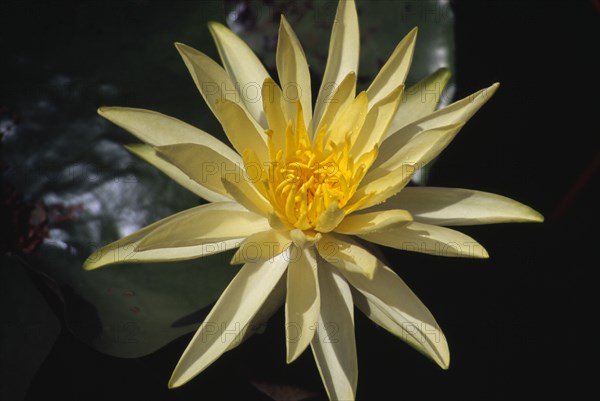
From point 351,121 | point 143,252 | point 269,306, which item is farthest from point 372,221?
point 143,252

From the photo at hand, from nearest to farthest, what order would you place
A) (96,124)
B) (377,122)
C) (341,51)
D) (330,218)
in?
(330,218)
(377,122)
(341,51)
(96,124)

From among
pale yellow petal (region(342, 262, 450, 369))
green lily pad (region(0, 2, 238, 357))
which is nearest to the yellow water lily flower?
pale yellow petal (region(342, 262, 450, 369))

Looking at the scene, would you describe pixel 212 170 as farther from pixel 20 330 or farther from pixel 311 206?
pixel 20 330

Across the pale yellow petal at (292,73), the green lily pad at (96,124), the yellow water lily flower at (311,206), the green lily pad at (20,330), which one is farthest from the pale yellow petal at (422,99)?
the green lily pad at (20,330)

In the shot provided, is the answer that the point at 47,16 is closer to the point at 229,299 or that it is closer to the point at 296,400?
the point at 229,299

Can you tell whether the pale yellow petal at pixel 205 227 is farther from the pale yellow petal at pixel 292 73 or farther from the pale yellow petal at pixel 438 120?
the pale yellow petal at pixel 438 120

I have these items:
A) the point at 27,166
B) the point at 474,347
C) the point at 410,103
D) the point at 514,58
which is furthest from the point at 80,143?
the point at 514,58

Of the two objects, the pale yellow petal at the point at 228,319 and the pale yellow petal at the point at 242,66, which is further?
the pale yellow petal at the point at 242,66

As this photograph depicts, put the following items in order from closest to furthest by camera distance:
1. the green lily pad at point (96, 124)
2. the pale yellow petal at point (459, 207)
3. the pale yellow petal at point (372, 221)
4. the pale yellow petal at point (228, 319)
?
the pale yellow petal at point (372, 221), the pale yellow petal at point (228, 319), the pale yellow petal at point (459, 207), the green lily pad at point (96, 124)
